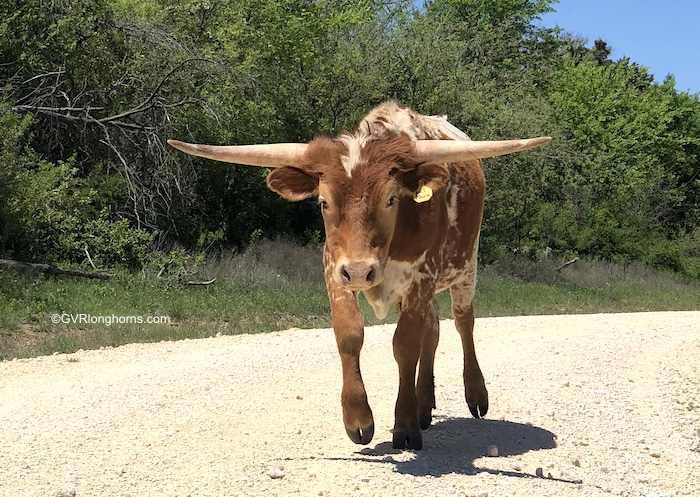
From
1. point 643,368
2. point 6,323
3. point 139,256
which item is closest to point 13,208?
point 139,256

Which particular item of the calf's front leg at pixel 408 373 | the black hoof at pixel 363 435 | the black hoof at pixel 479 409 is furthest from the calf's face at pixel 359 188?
the black hoof at pixel 479 409

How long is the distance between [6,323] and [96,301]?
198cm

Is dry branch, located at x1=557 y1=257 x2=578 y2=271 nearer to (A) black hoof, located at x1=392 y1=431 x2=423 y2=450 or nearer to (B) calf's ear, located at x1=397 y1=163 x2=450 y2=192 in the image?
(A) black hoof, located at x1=392 y1=431 x2=423 y2=450

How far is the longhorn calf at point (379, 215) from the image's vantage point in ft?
19.0

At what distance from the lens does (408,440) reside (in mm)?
6598

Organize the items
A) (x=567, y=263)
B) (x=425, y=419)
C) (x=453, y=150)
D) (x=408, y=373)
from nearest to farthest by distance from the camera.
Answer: (x=453, y=150)
(x=408, y=373)
(x=425, y=419)
(x=567, y=263)

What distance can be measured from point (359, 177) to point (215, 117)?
42.4ft

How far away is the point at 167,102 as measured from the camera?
1930 centimetres

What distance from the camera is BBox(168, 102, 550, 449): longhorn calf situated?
19.0 ft

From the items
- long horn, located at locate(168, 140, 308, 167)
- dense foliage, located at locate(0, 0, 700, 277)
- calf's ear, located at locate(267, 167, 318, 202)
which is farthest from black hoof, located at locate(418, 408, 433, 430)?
dense foliage, located at locate(0, 0, 700, 277)

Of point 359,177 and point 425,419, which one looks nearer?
point 359,177

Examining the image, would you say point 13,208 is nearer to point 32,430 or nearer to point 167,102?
point 167,102

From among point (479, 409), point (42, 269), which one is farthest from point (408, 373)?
point (42, 269)

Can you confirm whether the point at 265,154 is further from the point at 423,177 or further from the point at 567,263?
the point at 567,263
